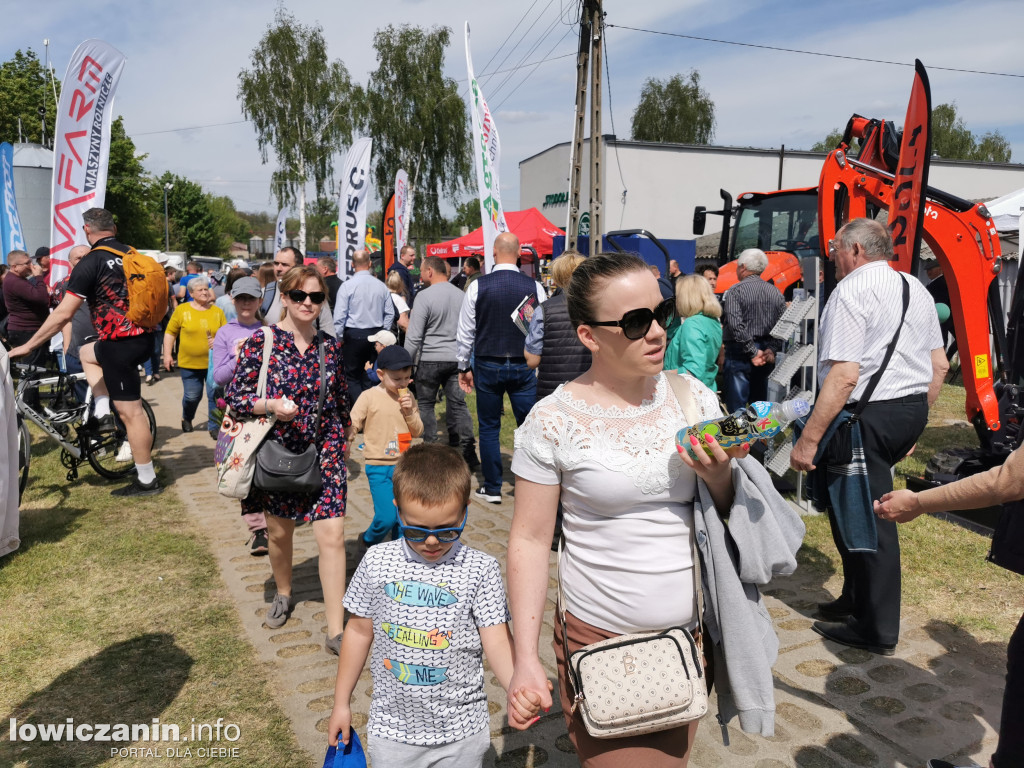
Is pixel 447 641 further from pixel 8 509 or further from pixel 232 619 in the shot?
pixel 8 509

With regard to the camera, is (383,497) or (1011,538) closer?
(1011,538)

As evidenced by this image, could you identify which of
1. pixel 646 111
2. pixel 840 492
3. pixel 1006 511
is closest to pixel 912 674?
pixel 840 492

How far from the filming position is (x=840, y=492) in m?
3.76

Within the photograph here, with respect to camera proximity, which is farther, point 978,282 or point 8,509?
point 978,282

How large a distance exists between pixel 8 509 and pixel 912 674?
4.81m

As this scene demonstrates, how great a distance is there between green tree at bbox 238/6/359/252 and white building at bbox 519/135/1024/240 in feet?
36.3

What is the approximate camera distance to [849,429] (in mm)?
3666

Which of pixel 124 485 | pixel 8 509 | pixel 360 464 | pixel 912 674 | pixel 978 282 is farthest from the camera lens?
pixel 360 464

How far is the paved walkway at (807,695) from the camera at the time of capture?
3010mm

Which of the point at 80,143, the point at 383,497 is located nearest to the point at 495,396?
the point at 383,497

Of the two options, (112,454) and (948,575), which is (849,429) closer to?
(948,575)

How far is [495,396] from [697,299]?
1.87 metres

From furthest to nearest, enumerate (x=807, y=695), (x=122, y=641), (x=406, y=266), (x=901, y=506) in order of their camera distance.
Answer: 1. (x=406, y=266)
2. (x=122, y=641)
3. (x=807, y=695)
4. (x=901, y=506)

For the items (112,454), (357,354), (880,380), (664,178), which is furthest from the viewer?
(664,178)
